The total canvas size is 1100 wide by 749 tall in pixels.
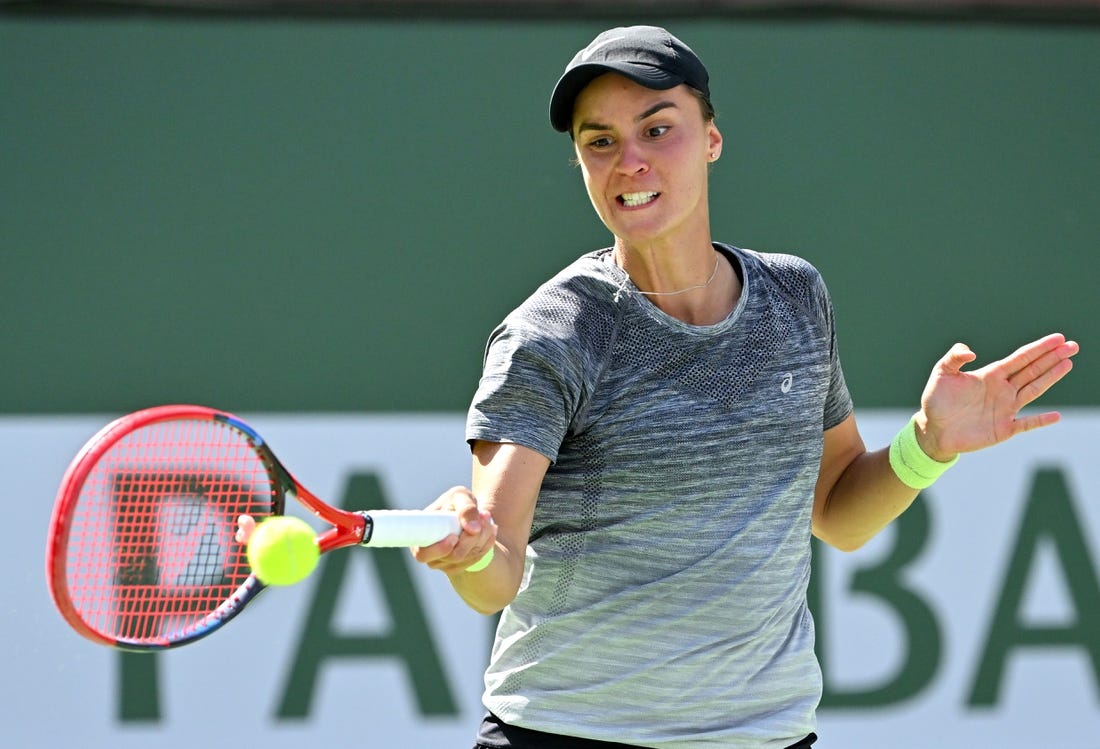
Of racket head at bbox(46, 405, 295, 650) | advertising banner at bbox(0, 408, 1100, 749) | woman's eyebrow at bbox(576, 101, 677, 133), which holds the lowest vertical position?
advertising banner at bbox(0, 408, 1100, 749)

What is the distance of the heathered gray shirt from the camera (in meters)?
2.01

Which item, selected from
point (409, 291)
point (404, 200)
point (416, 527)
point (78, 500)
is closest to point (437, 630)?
point (409, 291)

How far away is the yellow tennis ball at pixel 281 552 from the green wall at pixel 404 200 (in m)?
2.25

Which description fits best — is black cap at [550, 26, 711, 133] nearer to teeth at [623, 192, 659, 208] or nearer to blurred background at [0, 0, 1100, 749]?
teeth at [623, 192, 659, 208]

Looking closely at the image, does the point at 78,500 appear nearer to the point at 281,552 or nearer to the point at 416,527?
the point at 281,552

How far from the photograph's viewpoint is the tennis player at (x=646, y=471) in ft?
6.53

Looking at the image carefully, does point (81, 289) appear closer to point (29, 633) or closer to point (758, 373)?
point (29, 633)

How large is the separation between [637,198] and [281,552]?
2.39 feet

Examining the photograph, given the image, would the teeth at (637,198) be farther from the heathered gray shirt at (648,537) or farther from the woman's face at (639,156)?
the heathered gray shirt at (648,537)

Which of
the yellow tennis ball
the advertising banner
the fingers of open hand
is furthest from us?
the advertising banner

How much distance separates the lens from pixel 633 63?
2.07 m

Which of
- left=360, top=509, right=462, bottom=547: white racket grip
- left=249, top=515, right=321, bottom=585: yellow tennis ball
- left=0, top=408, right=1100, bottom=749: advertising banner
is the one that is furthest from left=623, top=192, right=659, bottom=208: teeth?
left=0, top=408, right=1100, bottom=749: advertising banner

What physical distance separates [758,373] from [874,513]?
0.39 metres

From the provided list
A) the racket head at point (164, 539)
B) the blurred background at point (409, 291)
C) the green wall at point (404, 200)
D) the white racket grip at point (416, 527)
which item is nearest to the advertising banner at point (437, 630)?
the blurred background at point (409, 291)
